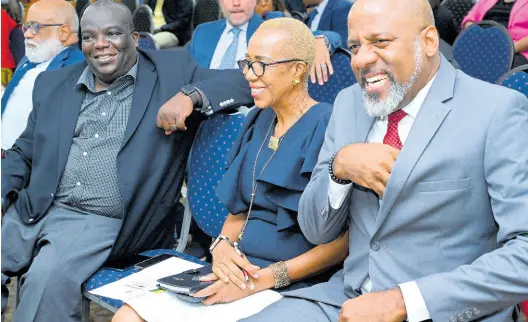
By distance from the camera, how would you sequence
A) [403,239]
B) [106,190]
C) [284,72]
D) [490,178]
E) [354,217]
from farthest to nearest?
[106,190]
[284,72]
[354,217]
[403,239]
[490,178]

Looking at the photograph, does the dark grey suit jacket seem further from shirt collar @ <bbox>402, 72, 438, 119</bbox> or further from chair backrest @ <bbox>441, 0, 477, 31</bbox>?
chair backrest @ <bbox>441, 0, 477, 31</bbox>

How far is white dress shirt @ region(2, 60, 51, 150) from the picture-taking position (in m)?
3.37

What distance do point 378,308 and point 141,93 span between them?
52.5 inches

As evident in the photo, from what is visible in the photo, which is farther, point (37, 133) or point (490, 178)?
point (37, 133)

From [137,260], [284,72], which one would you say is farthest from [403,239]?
[137,260]

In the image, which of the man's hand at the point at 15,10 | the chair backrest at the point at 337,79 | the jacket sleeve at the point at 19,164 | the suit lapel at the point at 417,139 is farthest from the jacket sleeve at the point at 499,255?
the man's hand at the point at 15,10

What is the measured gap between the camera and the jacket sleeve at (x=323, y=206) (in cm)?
167

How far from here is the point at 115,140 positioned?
2.46 meters

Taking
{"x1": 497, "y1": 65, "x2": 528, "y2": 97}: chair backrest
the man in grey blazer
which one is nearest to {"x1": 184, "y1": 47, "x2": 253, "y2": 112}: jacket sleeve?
the man in grey blazer

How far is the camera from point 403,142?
1.61 meters

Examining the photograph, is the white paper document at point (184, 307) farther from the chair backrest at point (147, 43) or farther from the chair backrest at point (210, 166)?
the chair backrest at point (147, 43)

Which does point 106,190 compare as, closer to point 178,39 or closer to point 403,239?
point 403,239

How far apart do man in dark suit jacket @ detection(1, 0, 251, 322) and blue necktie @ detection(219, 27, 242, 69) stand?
1.02 metres

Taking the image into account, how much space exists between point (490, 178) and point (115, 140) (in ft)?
4.72
